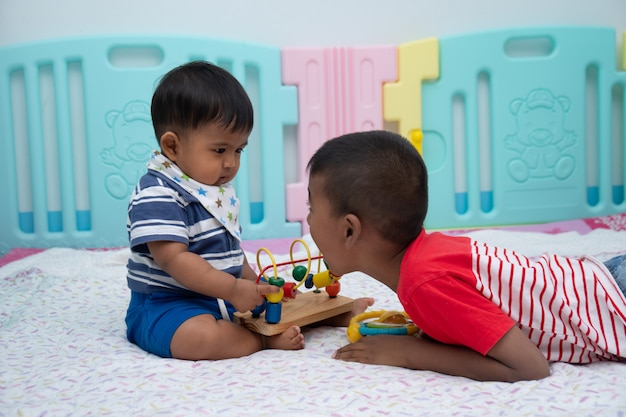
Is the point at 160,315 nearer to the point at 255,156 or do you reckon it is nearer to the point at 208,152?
the point at 208,152

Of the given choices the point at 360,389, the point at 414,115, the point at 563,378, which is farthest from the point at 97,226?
the point at 563,378

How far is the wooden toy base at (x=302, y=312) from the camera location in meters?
0.99

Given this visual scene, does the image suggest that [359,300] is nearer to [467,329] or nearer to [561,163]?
[467,329]

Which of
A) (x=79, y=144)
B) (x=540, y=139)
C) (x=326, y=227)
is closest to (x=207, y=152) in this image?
(x=326, y=227)

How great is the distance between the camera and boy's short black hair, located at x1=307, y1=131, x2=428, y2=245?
830 mm

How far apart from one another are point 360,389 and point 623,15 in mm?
1946

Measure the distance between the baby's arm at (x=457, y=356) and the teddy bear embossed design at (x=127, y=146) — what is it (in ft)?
3.95

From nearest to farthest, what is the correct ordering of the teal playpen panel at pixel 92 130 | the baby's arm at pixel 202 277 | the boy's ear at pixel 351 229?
the boy's ear at pixel 351 229, the baby's arm at pixel 202 277, the teal playpen panel at pixel 92 130

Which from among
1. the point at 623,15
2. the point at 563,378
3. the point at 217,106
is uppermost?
the point at 623,15

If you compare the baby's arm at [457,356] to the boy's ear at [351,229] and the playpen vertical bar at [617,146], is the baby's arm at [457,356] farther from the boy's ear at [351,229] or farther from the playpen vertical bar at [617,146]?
the playpen vertical bar at [617,146]

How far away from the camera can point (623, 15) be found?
2223mm

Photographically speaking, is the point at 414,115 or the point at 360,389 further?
the point at 414,115

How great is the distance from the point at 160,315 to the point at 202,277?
0.10 m

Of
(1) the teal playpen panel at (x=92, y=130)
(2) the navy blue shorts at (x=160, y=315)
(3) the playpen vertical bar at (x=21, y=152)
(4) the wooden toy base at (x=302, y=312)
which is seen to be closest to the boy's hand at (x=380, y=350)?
(4) the wooden toy base at (x=302, y=312)
